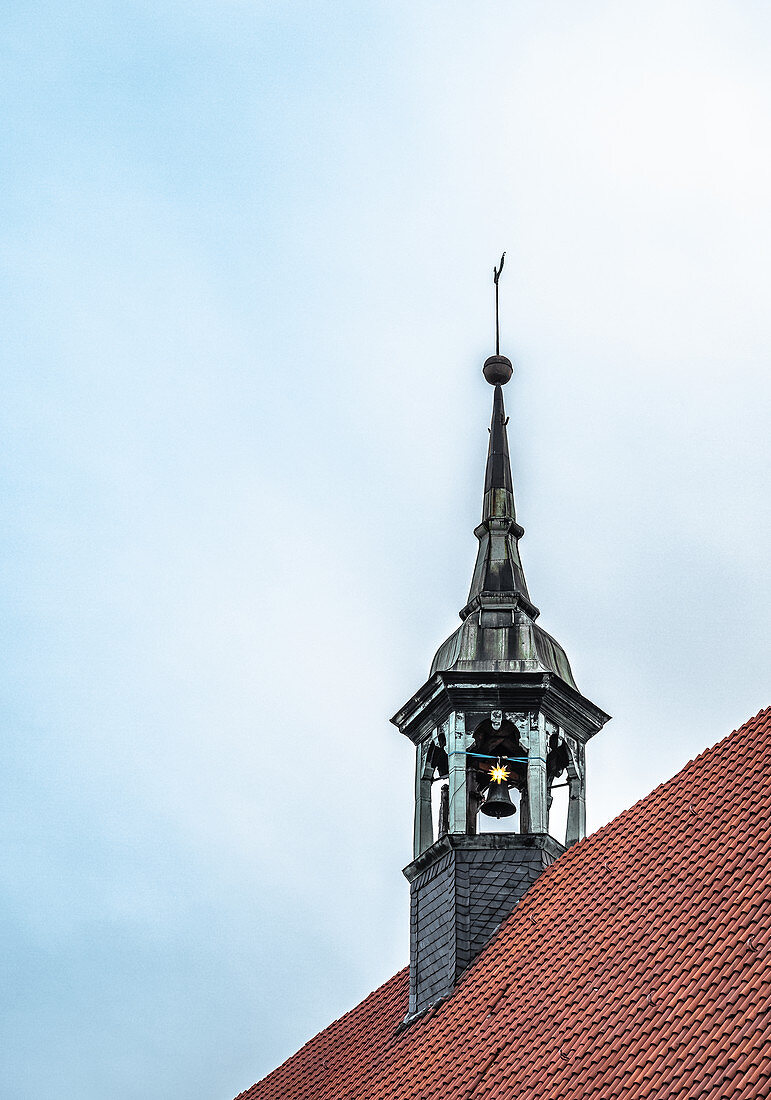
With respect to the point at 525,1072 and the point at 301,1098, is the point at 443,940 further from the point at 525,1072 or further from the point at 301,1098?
the point at 525,1072

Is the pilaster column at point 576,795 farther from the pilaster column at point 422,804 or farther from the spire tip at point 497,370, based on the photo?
the spire tip at point 497,370

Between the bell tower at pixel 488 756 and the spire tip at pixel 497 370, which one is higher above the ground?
the spire tip at pixel 497 370

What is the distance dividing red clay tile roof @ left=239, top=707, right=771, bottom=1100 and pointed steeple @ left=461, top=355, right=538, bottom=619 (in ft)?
14.0

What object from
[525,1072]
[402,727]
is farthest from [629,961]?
[402,727]

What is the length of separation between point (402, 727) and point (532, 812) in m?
2.38

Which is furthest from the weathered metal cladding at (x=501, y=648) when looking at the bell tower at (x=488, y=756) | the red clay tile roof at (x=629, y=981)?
the red clay tile roof at (x=629, y=981)

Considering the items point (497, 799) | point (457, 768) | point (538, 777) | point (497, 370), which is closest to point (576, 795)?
point (538, 777)

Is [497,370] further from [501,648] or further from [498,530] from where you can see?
[501,648]

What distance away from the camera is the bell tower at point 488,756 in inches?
771

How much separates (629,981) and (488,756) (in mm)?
6753

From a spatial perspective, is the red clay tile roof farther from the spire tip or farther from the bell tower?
the spire tip

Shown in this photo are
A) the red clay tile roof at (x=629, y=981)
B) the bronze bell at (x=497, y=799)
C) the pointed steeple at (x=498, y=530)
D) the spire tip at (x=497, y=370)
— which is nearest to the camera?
the red clay tile roof at (x=629, y=981)

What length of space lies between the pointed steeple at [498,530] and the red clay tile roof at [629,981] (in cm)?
426

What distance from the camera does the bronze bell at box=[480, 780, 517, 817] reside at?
21.2 meters
